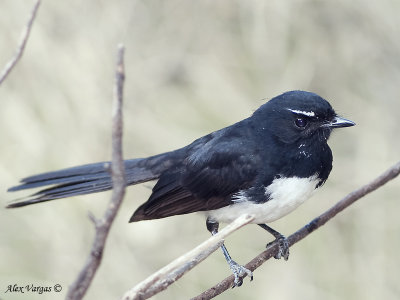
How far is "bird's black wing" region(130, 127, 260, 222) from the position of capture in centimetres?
390

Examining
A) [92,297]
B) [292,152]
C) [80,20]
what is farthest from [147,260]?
[292,152]

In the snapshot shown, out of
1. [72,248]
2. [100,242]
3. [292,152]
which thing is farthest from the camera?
[72,248]

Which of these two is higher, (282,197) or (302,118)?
(302,118)

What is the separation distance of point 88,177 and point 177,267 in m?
2.68

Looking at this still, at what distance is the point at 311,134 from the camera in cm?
383

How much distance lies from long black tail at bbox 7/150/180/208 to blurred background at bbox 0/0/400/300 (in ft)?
7.36

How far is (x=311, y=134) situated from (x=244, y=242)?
336 cm

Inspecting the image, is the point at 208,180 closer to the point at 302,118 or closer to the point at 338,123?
the point at 302,118

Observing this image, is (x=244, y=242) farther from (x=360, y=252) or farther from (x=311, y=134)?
(x=311, y=134)

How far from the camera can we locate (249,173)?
385cm

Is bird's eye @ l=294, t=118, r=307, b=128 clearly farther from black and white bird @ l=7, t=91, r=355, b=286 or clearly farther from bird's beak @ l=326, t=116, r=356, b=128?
bird's beak @ l=326, t=116, r=356, b=128

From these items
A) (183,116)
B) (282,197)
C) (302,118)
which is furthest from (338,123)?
(183,116)

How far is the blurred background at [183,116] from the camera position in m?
6.79

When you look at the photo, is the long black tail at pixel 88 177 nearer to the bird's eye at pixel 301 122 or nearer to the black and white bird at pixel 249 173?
the black and white bird at pixel 249 173
